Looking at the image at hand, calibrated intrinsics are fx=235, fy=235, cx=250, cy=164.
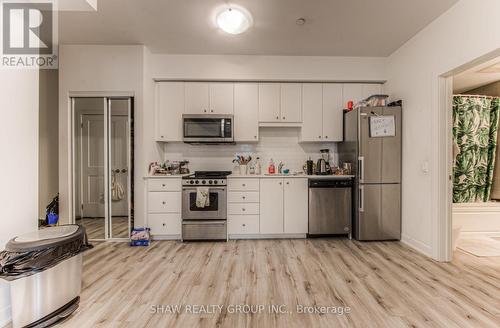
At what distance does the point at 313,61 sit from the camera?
3.66 meters

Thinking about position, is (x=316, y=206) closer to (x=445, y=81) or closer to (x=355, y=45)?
(x=445, y=81)

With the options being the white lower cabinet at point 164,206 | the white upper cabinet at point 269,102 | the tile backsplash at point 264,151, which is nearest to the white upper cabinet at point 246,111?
the white upper cabinet at point 269,102

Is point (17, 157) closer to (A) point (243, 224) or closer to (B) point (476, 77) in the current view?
(A) point (243, 224)

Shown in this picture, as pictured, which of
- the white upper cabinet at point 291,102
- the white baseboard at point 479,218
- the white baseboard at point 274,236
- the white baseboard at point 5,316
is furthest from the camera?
the white upper cabinet at point 291,102

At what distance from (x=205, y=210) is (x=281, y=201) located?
111 centimetres

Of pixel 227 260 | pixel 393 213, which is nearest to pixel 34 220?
pixel 227 260

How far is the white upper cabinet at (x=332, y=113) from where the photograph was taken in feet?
12.4

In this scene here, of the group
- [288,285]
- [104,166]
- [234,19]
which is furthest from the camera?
[104,166]

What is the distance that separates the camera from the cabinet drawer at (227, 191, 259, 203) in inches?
136

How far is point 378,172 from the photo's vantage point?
331 centimetres

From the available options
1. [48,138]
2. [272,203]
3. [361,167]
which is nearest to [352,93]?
[361,167]

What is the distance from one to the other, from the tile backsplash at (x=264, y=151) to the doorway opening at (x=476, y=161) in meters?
1.96

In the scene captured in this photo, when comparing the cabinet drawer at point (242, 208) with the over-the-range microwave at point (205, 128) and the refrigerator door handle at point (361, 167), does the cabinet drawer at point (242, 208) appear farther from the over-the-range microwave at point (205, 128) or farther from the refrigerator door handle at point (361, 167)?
the refrigerator door handle at point (361, 167)

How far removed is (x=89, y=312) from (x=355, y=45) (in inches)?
167
